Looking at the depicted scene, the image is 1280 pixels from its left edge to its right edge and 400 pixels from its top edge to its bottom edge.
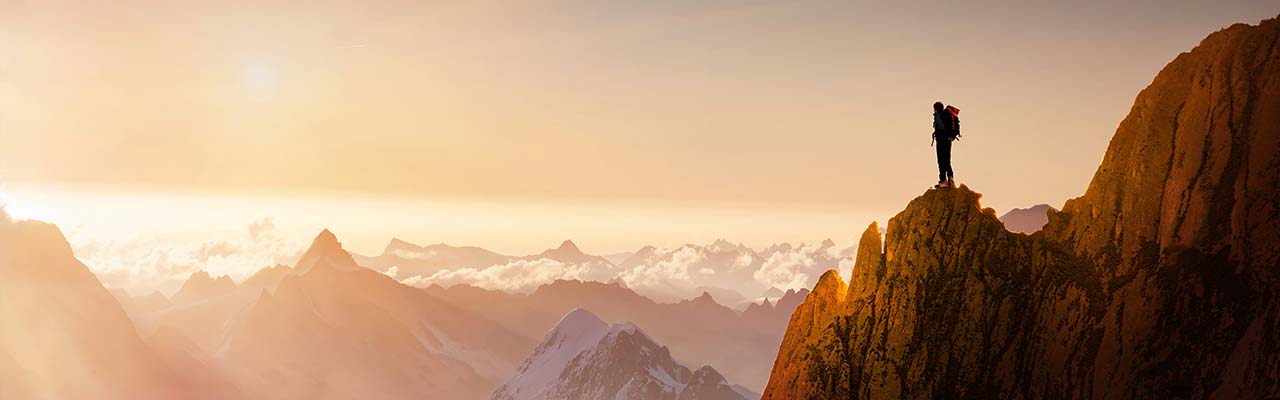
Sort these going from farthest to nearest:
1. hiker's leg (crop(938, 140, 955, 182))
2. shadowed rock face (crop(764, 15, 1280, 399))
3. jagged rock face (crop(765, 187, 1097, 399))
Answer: hiker's leg (crop(938, 140, 955, 182))
jagged rock face (crop(765, 187, 1097, 399))
shadowed rock face (crop(764, 15, 1280, 399))

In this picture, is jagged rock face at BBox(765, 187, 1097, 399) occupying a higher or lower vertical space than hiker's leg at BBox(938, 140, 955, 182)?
lower

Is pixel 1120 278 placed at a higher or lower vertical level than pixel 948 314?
higher

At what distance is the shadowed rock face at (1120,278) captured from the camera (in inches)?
1283

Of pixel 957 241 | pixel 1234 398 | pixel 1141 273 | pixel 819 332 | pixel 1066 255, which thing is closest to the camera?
pixel 1234 398

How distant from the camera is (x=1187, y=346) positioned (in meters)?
33.4

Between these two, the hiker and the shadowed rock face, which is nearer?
the shadowed rock face

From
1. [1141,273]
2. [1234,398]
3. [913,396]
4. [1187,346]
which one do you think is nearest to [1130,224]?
[1141,273]

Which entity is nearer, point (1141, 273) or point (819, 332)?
point (1141, 273)

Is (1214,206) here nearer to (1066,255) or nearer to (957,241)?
(1066,255)

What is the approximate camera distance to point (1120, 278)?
3522cm

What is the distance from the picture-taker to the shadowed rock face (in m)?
32.6

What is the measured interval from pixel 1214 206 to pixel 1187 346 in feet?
18.7

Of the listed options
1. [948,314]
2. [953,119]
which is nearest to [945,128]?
[953,119]

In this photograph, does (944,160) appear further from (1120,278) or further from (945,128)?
Answer: (1120,278)
